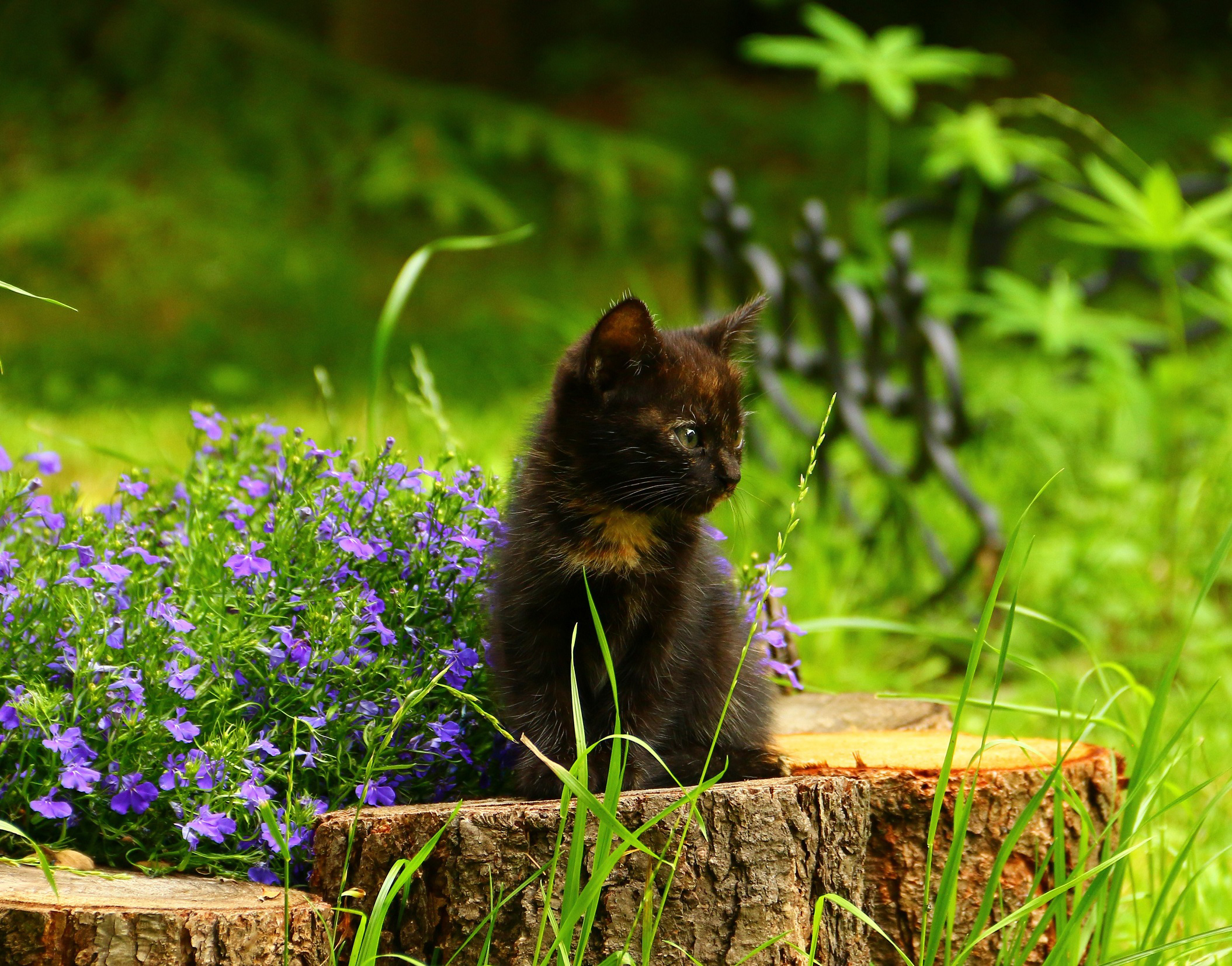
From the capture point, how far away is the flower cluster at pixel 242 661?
184 centimetres

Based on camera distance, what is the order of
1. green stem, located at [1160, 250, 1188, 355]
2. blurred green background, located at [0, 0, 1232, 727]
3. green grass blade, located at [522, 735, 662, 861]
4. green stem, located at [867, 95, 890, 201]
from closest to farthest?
1. green grass blade, located at [522, 735, 662, 861]
2. green stem, located at [1160, 250, 1188, 355]
3. blurred green background, located at [0, 0, 1232, 727]
4. green stem, located at [867, 95, 890, 201]

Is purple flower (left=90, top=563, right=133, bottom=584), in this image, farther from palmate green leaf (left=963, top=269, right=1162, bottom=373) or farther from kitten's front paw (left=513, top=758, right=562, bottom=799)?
palmate green leaf (left=963, top=269, right=1162, bottom=373)

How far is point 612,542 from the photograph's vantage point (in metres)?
1.96

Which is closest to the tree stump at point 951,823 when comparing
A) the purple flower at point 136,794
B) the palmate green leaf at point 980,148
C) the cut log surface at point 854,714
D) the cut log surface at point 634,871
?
the cut log surface at point 634,871

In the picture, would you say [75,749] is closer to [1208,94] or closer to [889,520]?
[889,520]

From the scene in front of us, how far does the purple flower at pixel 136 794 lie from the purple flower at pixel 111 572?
1.08 feet

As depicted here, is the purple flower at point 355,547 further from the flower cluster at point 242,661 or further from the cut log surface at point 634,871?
the cut log surface at point 634,871

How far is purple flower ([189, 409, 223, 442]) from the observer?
2449 millimetres

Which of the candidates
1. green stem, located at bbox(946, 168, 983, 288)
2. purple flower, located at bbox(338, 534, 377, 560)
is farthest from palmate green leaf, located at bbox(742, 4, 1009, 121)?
purple flower, located at bbox(338, 534, 377, 560)

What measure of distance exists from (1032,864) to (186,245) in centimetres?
628

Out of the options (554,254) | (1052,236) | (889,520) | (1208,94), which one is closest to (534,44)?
(554,254)

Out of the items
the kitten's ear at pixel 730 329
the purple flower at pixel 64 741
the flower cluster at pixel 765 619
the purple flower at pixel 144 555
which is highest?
the kitten's ear at pixel 730 329

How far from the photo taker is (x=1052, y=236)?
8461 millimetres

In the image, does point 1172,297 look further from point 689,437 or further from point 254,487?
point 254,487
